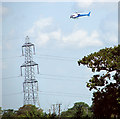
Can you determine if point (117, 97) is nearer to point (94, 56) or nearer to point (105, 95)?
point (105, 95)

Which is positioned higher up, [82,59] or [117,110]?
[82,59]

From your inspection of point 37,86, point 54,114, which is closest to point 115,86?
point 54,114

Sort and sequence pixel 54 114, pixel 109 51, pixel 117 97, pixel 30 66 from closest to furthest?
pixel 117 97 < pixel 109 51 < pixel 54 114 < pixel 30 66

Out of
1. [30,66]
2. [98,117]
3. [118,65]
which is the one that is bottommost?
[98,117]

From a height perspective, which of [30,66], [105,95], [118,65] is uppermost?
[30,66]

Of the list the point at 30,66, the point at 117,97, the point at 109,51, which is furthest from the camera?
the point at 30,66

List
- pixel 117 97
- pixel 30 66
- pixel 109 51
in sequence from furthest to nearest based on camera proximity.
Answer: pixel 30 66
pixel 109 51
pixel 117 97

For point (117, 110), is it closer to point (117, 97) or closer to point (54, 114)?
point (117, 97)

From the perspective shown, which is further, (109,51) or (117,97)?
(109,51)

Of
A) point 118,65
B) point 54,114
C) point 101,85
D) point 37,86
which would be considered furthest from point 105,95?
point 37,86
